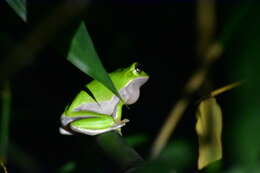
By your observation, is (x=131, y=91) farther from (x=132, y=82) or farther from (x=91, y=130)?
(x=91, y=130)

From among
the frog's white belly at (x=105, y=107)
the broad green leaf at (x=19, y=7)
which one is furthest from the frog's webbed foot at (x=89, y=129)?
the broad green leaf at (x=19, y=7)

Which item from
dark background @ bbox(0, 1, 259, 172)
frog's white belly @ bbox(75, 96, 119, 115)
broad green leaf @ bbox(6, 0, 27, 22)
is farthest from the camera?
dark background @ bbox(0, 1, 259, 172)

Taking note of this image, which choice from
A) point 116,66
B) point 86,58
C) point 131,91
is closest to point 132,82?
point 131,91

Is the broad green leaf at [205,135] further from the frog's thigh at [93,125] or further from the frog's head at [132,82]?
the frog's head at [132,82]

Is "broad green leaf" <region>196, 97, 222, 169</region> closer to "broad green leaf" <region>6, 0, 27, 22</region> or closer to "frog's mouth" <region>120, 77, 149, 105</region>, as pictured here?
"broad green leaf" <region>6, 0, 27, 22</region>

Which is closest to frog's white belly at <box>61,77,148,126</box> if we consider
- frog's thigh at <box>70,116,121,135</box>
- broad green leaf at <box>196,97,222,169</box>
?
frog's thigh at <box>70,116,121,135</box>

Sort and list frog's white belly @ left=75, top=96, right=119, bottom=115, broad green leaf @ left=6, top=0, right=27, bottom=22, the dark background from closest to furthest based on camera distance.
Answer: broad green leaf @ left=6, top=0, right=27, bottom=22 < frog's white belly @ left=75, top=96, right=119, bottom=115 < the dark background

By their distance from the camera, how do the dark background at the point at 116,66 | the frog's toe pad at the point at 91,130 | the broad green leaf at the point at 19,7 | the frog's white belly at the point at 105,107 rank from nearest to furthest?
the broad green leaf at the point at 19,7 → the frog's toe pad at the point at 91,130 → the frog's white belly at the point at 105,107 → the dark background at the point at 116,66

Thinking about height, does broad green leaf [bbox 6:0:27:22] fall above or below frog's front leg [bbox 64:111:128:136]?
above
